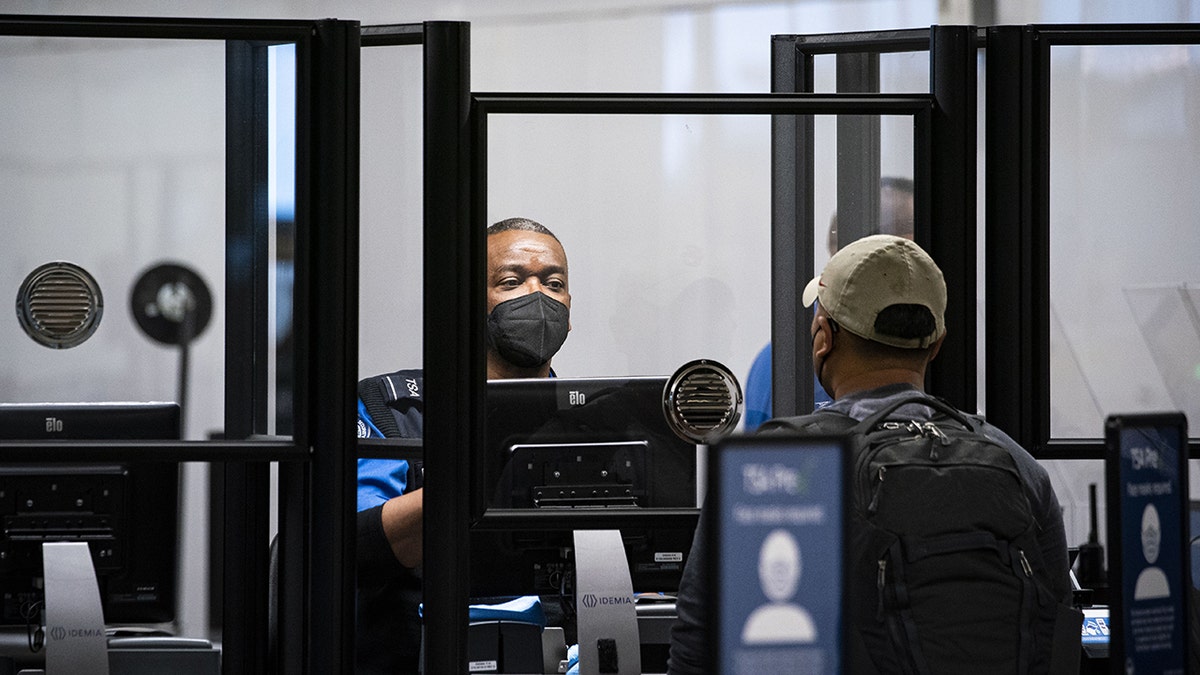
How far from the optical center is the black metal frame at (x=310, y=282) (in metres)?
1.91

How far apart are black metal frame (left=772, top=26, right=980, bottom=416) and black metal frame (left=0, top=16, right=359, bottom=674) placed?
65cm

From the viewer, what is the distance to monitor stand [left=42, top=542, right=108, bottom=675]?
6.49 feet

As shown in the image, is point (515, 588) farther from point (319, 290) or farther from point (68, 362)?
point (68, 362)

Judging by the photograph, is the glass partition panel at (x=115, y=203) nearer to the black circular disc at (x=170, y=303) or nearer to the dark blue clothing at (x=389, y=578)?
the black circular disc at (x=170, y=303)

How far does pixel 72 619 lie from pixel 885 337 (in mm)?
1222

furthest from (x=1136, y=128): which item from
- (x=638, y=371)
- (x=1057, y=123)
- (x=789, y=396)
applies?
(x=638, y=371)

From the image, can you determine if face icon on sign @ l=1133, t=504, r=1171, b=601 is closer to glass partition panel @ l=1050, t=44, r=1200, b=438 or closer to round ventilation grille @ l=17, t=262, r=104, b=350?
glass partition panel @ l=1050, t=44, r=1200, b=438

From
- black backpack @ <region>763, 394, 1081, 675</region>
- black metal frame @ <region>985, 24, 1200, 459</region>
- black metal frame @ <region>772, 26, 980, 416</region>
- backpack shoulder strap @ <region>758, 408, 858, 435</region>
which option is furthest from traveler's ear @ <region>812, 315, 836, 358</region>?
black metal frame @ <region>985, 24, 1200, 459</region>

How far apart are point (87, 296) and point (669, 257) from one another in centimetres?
85

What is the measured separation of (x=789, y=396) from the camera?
214 cm

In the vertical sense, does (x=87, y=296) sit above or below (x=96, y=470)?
above

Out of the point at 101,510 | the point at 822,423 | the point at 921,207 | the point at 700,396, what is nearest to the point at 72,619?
the point at 101,510

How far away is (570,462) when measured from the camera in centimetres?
204

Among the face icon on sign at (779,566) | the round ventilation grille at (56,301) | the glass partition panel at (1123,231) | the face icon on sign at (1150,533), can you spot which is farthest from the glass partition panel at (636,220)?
the face icon on sign at (779,566)
